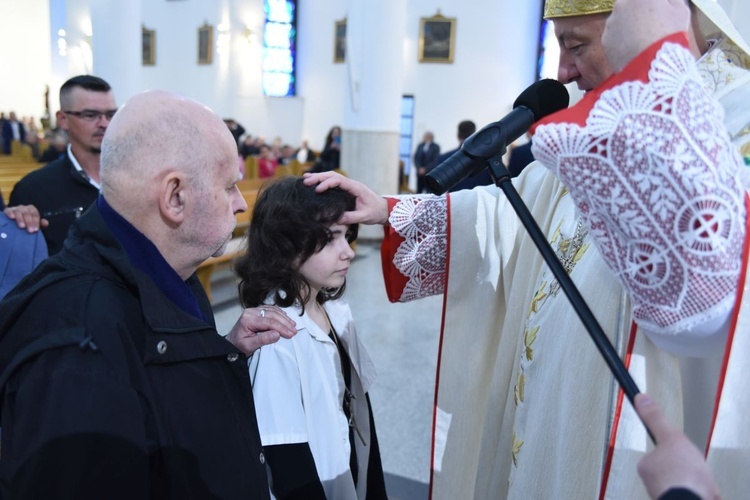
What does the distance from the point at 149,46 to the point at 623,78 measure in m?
19.3

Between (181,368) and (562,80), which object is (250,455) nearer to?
(181,368)

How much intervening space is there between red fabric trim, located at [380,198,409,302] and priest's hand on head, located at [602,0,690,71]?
95 centimetres

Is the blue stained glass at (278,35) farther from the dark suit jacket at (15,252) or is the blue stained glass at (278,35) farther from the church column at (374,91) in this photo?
the dark suit jacket at (15,252)

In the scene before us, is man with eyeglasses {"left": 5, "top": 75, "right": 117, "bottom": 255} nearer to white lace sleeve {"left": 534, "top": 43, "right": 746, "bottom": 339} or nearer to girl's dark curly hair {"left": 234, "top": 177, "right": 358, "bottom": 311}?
girl's dark curly hair {"left": 234, "top": 177, "right": 358, "bottom": 311}

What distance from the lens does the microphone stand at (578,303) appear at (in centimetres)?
74

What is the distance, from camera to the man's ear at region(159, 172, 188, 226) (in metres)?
1.00

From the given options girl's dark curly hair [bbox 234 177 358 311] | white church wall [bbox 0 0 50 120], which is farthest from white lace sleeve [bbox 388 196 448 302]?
white church wall [bbox 0 0 50 120]

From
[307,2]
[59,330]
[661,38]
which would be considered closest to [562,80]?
[661,38]

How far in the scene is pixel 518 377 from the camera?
1500mm

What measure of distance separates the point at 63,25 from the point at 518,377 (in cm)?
2077

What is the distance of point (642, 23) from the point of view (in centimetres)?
Result: 81

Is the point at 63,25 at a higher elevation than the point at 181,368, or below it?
higher

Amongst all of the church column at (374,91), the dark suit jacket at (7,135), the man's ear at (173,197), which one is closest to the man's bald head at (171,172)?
the man's ear at (173,197)

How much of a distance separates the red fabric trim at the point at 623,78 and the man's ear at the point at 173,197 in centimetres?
57
